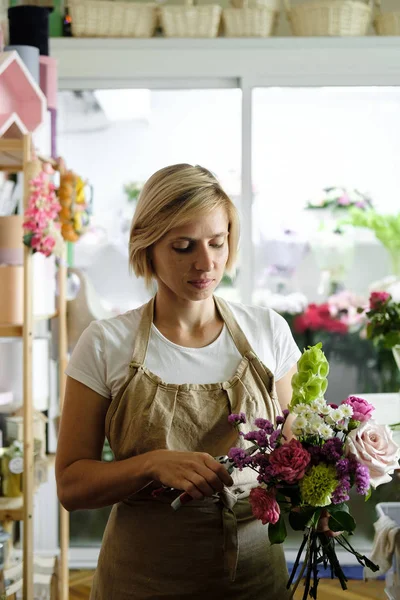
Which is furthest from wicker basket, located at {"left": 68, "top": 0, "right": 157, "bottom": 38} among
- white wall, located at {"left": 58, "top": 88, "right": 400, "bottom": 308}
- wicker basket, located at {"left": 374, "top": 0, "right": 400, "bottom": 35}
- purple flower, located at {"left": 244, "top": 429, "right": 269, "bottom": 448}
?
purple flower, located at {"left": 244, "top": 429, "right": 269, "bottom": 448}

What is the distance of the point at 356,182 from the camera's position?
378cm

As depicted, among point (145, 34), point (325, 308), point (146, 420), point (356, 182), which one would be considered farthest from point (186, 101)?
point (146, 420)

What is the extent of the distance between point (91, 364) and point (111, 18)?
96.4 inches

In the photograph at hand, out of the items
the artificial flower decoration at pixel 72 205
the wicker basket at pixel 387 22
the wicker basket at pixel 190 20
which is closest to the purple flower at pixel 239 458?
the artificial flower decoration at pixel 72 205

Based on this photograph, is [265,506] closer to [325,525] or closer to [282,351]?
[325,525]

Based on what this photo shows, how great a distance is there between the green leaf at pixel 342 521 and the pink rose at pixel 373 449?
0.06 meters

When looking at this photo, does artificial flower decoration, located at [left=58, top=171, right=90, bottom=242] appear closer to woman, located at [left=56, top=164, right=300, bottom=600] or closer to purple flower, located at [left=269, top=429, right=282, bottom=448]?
woman, located at [left=56, top=164, right=300, bottom=600]

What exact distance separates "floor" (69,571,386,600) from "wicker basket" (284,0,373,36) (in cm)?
241

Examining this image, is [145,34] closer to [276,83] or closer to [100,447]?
[276,83]

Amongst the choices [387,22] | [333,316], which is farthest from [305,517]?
[387,22]

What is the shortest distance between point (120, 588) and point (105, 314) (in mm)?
2141

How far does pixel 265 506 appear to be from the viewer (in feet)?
3.77

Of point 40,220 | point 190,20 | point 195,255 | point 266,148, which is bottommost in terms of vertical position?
point 195,255

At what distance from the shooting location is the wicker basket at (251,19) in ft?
11.4
